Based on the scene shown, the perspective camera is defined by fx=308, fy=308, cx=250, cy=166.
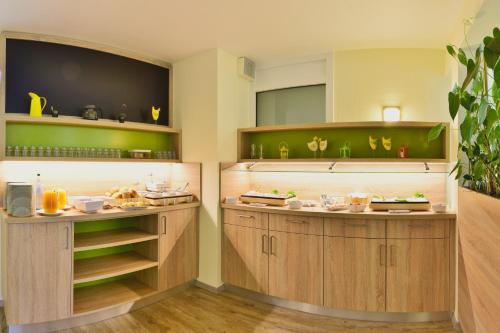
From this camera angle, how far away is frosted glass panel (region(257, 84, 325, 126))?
12.3ft

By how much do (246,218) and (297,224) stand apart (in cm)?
59

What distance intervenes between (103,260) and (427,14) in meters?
3.89

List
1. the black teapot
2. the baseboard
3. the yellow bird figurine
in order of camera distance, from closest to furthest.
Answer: the black teapot < the baseboard < the yellow bird figurine

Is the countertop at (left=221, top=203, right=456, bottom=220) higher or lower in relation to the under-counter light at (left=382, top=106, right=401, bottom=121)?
lower

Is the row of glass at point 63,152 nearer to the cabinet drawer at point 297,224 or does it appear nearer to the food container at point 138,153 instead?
the food container at point 138,153

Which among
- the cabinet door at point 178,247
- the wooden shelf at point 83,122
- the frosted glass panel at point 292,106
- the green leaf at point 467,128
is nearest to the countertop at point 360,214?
the cabinet door at point 178,247

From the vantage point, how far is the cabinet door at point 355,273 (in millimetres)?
2834

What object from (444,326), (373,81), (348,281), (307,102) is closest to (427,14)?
(373,81)

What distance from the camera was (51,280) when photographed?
8.51ft

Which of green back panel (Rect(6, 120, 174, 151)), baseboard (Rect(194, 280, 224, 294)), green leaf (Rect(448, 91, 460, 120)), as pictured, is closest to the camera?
green leaf (Rect(448, 91, 460, 120))

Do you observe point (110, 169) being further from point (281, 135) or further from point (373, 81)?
point (373, 81)

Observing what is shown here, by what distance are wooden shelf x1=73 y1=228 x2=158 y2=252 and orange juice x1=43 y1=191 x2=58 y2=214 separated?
0.39 meters

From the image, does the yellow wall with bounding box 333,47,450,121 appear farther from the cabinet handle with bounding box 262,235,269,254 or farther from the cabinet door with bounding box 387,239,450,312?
the cabinet handle with bounding box 262,235,269,254

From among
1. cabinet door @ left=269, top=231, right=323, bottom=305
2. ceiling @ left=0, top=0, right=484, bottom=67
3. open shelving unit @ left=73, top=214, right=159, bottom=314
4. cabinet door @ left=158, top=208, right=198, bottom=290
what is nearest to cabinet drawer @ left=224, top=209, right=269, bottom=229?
cabinet door @ left=269, top=231, right=323, bottom=305
